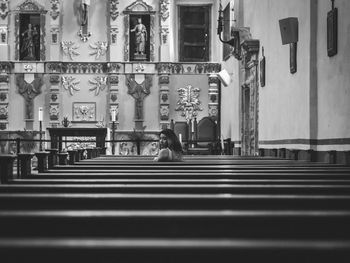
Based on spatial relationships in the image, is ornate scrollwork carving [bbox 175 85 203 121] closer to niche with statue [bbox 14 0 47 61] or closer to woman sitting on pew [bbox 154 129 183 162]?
niche with statue [bbox 14 0 47 61]

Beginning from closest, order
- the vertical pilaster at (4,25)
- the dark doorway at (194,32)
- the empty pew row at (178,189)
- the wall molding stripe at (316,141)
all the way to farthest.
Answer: the empty pew row at (178,189) < the wall molding stripe at (316,141) < the vertical pilaster at (4,25) < the dark doorway at (194,32)

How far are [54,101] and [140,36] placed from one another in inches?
117

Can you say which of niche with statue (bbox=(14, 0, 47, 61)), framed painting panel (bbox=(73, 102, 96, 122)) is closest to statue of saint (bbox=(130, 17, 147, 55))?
framed painting panel (bbox=(73, 102, 96, 122))

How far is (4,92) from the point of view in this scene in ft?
55.9

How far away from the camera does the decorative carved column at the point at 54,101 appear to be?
56.3 ft

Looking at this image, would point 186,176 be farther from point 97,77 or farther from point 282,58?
point 97,77

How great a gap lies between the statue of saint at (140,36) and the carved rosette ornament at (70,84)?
1.93 meters

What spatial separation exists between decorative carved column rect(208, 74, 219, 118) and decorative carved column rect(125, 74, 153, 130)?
5.64 feet

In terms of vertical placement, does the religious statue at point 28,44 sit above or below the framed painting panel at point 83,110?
above

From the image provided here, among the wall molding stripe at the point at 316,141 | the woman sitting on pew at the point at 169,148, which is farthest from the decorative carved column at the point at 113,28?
the woman sitting on pew at the point at 169,148

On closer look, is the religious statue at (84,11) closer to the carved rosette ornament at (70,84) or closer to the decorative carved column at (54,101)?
the carved rosette ornament at (70,84)

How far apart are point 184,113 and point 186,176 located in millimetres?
12255

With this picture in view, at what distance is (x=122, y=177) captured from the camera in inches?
200

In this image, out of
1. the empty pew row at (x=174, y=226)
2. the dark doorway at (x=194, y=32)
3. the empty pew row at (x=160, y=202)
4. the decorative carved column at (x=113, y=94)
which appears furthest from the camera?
the dark doorway at (x=194, y=32)
